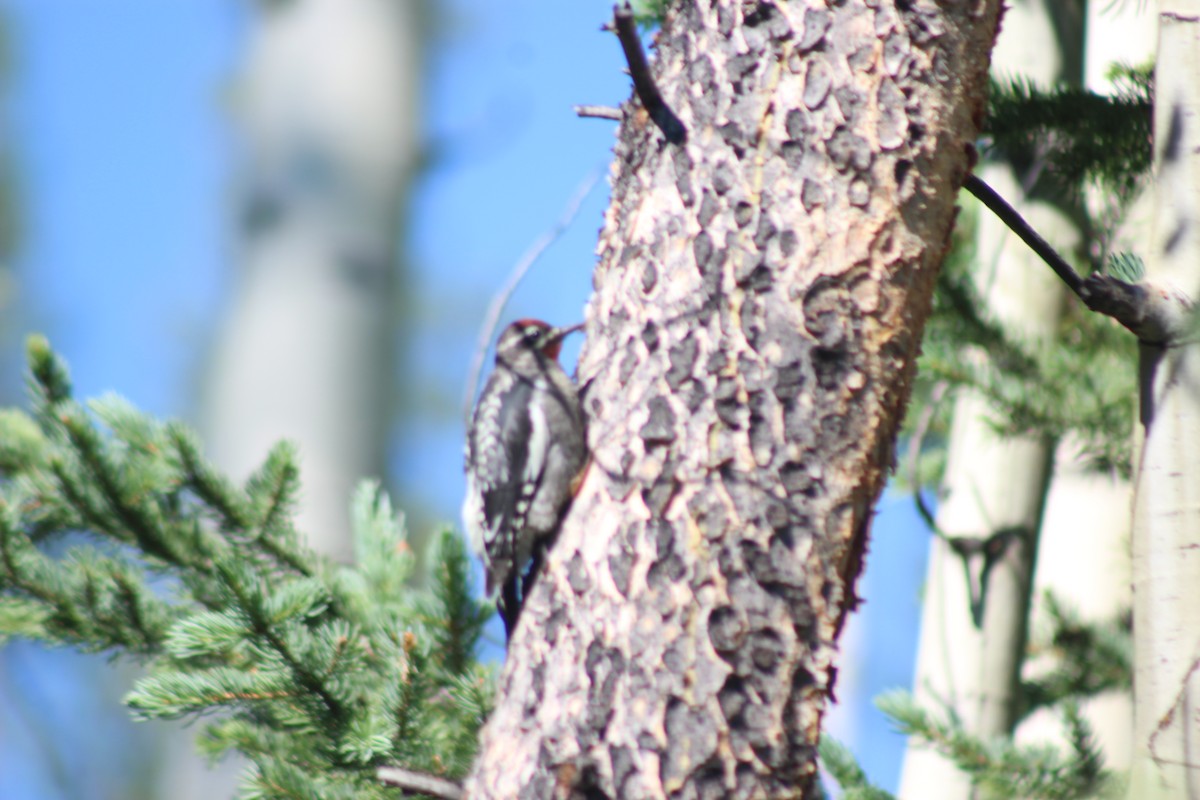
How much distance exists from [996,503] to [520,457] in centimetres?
179

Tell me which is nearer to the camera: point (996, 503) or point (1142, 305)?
point (1142, 305)

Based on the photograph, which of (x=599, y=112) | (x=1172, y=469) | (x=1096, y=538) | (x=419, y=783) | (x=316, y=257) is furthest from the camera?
(x=1096, y=538)

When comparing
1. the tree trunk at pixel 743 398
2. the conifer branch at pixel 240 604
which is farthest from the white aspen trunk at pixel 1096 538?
the conifer branch at pixel 240 604

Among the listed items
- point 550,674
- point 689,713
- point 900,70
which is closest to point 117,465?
point 550,674

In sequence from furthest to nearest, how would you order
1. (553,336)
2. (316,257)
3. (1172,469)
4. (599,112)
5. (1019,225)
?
(316,257) < (553,336) < (599,112) < (1019,225) < (1172,469)

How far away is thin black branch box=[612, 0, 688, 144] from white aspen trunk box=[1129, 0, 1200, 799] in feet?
2.92

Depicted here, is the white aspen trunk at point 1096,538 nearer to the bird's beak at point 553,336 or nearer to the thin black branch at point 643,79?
the bird's beak at point 553,336

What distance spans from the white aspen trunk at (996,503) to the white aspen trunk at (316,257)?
2039 millimetres

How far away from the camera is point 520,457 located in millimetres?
2750

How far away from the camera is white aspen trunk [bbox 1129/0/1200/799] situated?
5.83 ft

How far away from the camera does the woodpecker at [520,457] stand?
238 cm

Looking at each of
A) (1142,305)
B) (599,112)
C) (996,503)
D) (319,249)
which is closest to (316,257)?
(319,249)

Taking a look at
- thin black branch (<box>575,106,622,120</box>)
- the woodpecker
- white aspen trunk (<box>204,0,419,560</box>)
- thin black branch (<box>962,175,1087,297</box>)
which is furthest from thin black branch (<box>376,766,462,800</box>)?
white aspen trunk (<box>204,0,419,560</box>)

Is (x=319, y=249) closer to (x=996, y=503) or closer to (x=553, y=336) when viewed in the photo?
(x=553, y=336)
